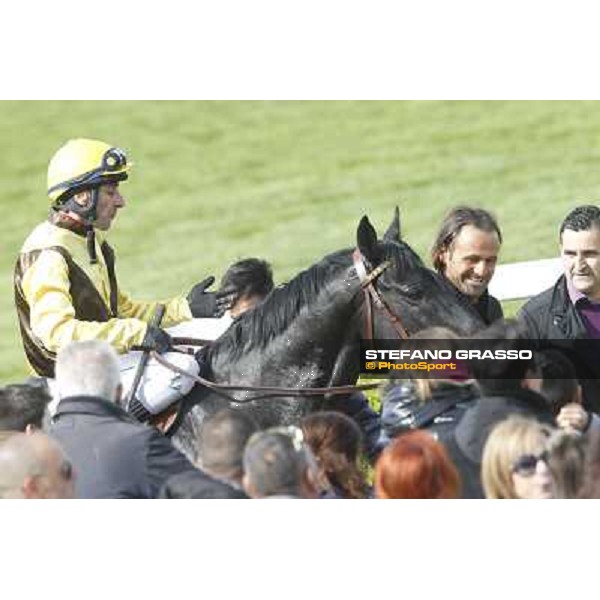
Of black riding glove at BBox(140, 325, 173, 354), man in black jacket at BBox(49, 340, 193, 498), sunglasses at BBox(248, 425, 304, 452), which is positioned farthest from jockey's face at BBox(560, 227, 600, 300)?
man in black jacket at BBox(49, 340, 193, 498)

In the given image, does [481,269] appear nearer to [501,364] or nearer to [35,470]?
[501,364]

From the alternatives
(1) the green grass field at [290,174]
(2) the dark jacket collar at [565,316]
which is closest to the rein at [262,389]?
(2) the dark jacket collar at [565,316]

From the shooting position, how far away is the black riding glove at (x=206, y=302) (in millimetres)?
9477

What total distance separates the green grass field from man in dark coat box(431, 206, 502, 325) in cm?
266

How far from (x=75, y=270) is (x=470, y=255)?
1.98m

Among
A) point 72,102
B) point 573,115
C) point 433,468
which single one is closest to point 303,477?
point 433,468

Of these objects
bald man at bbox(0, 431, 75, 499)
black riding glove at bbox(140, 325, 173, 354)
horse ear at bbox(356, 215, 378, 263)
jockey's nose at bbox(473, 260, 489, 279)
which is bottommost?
bald man at bbox(0, 431, 75, 499)

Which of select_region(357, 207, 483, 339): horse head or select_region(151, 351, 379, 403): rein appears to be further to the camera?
select_region(151, 351, 379, 403): rein

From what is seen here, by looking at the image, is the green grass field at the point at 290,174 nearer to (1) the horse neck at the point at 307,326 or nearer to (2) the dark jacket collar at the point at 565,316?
(2) the dark jacket collar at the point at 565,316

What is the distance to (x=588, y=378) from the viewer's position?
917cm

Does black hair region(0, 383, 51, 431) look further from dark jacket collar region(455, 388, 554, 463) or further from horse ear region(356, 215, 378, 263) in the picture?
dark jacket collar region(455, 388, 554, 463)

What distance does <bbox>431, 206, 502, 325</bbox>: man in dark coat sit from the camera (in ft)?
30.5

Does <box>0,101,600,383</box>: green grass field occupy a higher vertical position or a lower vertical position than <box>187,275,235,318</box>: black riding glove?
higher

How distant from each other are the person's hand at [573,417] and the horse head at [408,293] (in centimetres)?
63
